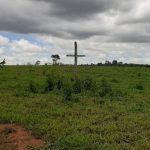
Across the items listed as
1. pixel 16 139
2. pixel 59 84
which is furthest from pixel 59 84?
pixel 16 139

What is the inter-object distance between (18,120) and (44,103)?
353cm

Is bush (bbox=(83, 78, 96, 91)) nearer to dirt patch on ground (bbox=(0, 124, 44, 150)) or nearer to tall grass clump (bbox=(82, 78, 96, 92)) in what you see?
tall grass clump (bbox=(82, 78, 96, 92))

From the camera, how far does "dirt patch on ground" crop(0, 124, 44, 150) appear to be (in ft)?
30.5

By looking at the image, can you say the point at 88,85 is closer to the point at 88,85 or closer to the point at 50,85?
the point at 88,85

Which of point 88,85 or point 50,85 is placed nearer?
point 88,85

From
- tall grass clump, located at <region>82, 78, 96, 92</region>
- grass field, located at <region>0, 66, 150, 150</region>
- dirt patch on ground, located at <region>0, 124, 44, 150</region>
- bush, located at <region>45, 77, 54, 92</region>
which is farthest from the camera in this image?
bush, located at <region>45, 77, 54, 92</region>

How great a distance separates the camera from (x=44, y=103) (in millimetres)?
15180

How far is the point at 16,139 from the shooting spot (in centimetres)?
981

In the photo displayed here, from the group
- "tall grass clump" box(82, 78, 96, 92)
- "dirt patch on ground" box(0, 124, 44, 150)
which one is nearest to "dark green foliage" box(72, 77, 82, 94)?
"tall grass clump" box(82, 78, 96, 92)

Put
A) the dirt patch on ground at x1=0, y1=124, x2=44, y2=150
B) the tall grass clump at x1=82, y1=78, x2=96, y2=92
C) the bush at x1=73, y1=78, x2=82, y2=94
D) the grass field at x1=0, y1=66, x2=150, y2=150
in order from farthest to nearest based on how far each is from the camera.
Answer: the tall grass clump at x1=82, y1=78, x2=96, y2=92 < the bush at x1=73, y1=78, x2=82, y2=94 < the grass field at x1=0, y1=66, x2=150, y2=150 < the dirt patch on ground at x1=0, y1=124, x2=44, y2=150

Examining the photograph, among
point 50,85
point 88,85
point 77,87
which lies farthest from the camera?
point 50,85

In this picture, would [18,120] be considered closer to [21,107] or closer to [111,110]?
[21,107]

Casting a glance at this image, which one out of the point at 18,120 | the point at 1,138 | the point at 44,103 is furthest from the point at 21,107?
the point at 1,138

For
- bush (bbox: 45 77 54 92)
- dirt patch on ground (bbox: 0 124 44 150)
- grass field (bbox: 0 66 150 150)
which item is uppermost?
bush (bbox: 45 77 54 92)
